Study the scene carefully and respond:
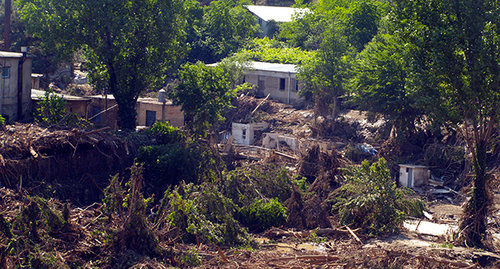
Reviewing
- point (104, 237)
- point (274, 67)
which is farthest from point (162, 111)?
point (104, 237)

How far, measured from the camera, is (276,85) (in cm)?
3303

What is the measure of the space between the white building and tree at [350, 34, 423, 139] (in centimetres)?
2604

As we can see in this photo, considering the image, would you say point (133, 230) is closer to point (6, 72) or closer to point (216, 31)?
point (6, 72)

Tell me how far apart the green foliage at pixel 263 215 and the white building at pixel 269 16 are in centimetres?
3598

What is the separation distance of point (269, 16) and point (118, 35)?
3163cm

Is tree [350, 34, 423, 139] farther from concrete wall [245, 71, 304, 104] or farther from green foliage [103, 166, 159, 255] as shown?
green foliage [103, 166, 159, 255]

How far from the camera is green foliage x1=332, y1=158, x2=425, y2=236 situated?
13.2 m

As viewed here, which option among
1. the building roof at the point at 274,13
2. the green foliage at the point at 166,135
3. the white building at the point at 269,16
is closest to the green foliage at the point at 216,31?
the white building at the point at 269,16

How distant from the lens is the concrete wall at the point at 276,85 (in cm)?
3212

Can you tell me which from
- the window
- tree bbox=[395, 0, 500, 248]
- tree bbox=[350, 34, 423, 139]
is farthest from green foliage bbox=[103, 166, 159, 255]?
the window

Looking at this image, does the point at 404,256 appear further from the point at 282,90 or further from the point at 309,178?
the point at 282,90

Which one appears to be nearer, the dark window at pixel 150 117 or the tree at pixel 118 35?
the tree at pixel 118 35

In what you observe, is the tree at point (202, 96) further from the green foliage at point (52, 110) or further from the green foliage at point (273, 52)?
the green foliage at point (273, 52)

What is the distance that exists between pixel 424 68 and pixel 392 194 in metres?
3.49
